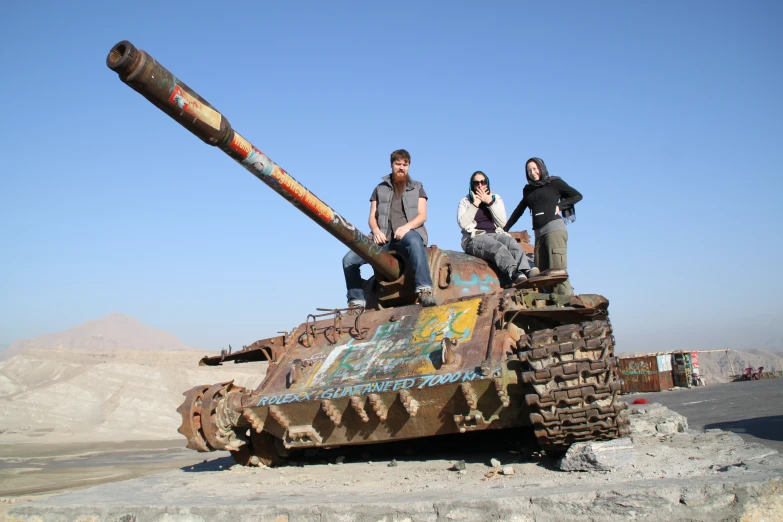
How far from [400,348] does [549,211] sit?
2.96 metres

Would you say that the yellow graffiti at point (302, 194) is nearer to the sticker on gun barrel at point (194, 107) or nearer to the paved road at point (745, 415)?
the sticker on gun barrel at point (194, 107)

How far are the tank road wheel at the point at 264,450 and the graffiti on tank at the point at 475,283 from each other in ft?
9.14

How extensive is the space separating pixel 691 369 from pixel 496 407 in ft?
79.0

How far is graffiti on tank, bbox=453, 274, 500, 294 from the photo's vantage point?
8023 mm

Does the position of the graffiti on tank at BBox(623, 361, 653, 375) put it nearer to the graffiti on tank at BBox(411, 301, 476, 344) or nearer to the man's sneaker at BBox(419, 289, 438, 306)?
the man's sneaker at BBox(419, 289, 438, 306)

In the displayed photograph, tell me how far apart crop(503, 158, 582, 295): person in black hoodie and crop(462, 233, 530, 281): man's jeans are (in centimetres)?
27

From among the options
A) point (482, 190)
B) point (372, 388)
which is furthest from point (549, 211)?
point (372, 388)

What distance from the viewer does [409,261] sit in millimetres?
7773

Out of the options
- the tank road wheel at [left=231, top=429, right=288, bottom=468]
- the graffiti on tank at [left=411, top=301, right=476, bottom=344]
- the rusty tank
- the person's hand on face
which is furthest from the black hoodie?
the tank road wheel at [left=231, top=429, right=288, bottom=468]

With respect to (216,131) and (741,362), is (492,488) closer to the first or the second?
(216,131)

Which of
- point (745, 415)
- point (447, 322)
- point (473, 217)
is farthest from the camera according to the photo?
point (745, 415)

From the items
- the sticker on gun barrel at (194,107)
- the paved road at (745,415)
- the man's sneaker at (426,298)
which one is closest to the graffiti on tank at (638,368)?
the paved road at (745,415)

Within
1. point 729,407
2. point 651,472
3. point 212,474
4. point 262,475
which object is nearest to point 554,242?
point 651,472

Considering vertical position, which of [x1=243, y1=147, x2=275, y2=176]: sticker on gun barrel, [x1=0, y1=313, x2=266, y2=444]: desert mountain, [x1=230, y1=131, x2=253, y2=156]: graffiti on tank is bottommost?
[x1=0, y1=313, x2=266, y2=444]: desert mountain
